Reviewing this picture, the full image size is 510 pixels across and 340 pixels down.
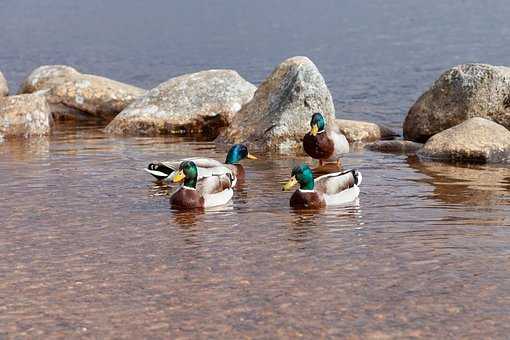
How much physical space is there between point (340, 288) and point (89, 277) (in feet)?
7.45

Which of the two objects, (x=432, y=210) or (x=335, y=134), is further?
(x=335, y=134)

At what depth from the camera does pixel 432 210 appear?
38.8 ft

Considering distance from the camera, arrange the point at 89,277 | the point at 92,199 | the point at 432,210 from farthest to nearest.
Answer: the point at 92,199 < the point at 432,210 < the point at 89,277

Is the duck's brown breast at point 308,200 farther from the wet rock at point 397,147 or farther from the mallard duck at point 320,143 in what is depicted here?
the wet rock at point 397,147

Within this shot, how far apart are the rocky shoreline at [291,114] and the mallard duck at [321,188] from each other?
4.22 m

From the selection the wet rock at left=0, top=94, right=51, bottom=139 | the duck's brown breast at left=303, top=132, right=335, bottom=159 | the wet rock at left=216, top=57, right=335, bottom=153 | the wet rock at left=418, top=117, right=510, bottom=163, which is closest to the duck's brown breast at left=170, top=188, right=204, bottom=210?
the duck's brown breast at left=303, top=132, right=335, bottom=159

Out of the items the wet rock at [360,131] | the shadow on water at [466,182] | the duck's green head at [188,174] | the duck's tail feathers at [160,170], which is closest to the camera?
the duck's green head at [188,174]

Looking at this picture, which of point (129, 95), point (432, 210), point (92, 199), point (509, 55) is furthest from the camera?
point (509, 55)

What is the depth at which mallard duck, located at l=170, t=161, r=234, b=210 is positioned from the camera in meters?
12.0

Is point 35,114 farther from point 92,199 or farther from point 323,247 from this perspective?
point 323,247

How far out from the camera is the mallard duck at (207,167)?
13500 millimetres

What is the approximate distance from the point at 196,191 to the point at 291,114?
21.1 feet

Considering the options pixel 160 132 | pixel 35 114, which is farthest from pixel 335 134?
pixel 35 114

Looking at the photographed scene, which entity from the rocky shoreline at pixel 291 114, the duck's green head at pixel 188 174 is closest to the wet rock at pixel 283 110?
the rocky shoreline at pixel 291 114
